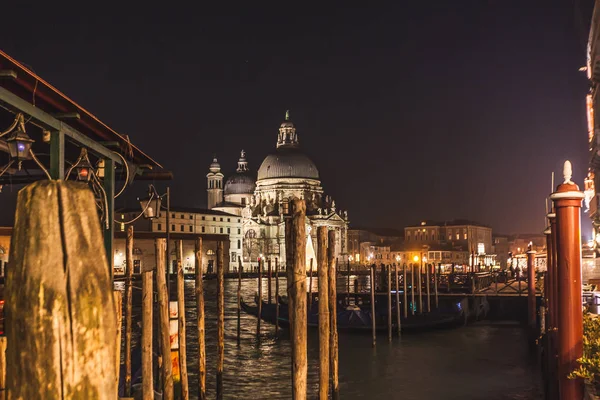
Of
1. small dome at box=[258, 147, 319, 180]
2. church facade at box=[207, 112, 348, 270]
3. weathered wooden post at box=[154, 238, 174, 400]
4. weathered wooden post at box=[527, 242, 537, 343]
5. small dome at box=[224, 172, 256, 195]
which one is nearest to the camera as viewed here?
weathered wooden post at box=[154, 238, 174, 400]

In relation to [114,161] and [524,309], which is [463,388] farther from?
[524,309]

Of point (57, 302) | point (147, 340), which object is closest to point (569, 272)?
point (57, 302)

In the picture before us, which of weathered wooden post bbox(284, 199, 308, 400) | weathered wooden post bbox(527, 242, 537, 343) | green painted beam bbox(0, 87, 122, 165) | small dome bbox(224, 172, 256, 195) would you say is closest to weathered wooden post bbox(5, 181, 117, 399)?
green painted beam bbox(0, 87, 122, 165)

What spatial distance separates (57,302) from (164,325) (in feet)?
20.7

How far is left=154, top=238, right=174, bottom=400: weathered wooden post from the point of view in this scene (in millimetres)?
7645

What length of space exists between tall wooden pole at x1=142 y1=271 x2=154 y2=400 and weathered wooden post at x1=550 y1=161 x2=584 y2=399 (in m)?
4.43

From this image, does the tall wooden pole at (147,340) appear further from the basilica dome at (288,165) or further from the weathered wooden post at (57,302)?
the basilica dome at (288,165)

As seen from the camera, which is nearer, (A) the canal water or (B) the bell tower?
(A) the canal water

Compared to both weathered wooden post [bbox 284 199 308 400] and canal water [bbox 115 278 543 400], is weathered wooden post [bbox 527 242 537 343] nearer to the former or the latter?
canal water [bbox 115 278 543 400]

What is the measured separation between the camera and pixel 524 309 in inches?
937

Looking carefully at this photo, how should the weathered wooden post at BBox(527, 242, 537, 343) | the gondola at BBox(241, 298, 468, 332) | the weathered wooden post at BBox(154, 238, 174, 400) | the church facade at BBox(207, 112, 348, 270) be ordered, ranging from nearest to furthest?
the weathered wooden post at BBox(154, 238, 174, 400)
the weathered wooden post at BBox(527, 242, 537, 343)
the gondola at BBox(241, 298, 468, 332)
the church facade at BBox(207, 112, 348, 270)

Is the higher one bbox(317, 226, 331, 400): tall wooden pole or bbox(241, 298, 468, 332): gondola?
bbox(317, 226, 331, 400): tall wooden pole

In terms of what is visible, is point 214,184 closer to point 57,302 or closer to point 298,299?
point 298,299

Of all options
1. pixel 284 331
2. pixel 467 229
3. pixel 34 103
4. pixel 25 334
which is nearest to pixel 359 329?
pixel 284 331
